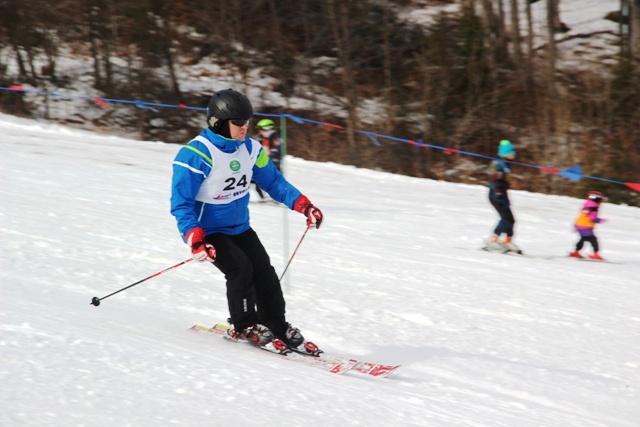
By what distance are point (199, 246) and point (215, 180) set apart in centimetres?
46

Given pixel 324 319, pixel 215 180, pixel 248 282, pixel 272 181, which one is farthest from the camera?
pixel 324 319

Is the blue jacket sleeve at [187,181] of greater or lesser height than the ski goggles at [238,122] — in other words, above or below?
below

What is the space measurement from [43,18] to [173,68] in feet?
14.7

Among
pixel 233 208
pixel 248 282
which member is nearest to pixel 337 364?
pixel 248 282

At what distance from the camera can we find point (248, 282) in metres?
5.05

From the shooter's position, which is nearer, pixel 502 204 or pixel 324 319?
pixel 324 319

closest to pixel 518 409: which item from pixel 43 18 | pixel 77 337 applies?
pixel 77 337

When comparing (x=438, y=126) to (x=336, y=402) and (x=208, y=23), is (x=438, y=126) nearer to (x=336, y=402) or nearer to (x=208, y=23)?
(x=208, y=23)

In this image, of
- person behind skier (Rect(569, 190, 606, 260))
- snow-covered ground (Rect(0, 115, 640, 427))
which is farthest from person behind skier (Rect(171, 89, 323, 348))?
person behind skier (Rect(569, 190, 606, 260))

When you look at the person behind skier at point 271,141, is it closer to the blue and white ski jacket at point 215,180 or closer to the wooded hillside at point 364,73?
the blue and white ski jacket at point 215,180

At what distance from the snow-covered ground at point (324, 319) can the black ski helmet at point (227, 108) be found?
1.37m

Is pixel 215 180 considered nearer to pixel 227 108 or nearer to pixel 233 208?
pixel 233 208

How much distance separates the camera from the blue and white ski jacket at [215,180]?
479cm

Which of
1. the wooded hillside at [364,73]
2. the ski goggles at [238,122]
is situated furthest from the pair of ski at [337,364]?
the wooded hillside at [364,73]
